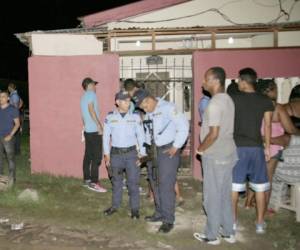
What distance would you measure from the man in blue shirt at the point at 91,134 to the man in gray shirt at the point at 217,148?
10.3 feet

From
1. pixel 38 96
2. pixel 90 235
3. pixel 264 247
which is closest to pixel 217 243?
pixel 264 247

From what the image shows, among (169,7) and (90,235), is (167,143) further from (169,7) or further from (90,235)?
(169,7)

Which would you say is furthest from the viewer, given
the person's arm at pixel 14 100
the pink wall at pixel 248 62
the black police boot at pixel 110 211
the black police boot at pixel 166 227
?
the person's arm at pixel 14 100

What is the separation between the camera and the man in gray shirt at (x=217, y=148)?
469 centimetres

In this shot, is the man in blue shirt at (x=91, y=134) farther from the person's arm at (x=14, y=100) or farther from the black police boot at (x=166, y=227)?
the person's arm at (x=14, y=100)

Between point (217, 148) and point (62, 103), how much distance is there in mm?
4567

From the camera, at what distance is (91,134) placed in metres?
7.66

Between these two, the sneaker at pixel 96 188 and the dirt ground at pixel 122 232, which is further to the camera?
the sneaker at pixel 96 188

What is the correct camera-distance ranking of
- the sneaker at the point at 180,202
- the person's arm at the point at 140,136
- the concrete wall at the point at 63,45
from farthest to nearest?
the concrete wall at the point at 63,45 < the sneaker at the point at 180,202 < the person's arm at the point at 140,136

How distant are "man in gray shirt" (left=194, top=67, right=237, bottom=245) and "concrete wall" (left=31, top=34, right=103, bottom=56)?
18.5 ft

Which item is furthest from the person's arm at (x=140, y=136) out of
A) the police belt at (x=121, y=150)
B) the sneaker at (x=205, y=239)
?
the sneaker at (x=205, y=239)

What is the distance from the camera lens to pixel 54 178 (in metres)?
8.45

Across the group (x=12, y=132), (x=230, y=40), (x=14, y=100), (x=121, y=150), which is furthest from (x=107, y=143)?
(x=230, y=40)

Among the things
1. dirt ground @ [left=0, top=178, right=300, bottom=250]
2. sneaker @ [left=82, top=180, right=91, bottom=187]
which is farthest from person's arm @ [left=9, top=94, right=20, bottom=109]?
dirt ground @ [left=0, top=178, right=300, bottom=250]
